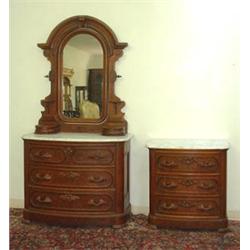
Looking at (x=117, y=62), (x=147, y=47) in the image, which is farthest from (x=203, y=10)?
(x=117, y=62)

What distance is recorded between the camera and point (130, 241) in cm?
308

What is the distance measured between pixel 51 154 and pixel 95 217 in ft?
2.26

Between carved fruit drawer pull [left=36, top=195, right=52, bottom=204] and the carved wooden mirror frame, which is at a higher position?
the carved wooden mirror frame

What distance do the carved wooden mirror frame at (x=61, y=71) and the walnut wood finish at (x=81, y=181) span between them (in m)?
0.32

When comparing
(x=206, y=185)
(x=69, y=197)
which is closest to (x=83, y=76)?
(x=69, y=197)

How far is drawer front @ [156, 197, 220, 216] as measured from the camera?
129 inches

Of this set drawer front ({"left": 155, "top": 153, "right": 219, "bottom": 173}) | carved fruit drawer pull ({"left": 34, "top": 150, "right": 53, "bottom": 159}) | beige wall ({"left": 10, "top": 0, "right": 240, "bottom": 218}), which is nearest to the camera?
drawer front ({"left": 155, "top": 153, "right": 219, "bottom": 173})

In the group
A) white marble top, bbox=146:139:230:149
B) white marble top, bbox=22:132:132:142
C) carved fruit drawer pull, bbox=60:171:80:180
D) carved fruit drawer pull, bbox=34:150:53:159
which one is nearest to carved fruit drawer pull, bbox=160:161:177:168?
white marble top, bbox=146:139:230:149

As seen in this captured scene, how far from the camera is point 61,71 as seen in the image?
376 cm

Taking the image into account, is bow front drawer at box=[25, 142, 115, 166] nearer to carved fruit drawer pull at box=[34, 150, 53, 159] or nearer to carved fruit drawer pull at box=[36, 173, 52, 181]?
carved fruit drawer pull at box=[34, 150, 53, 159]

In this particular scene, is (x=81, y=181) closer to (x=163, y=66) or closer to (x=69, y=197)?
(x=69, y=197)

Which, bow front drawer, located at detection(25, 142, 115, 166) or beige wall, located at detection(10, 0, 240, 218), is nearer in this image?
bow front drawer, located at detection(25, 142, 115, 166)

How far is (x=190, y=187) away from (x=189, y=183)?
0.12ft

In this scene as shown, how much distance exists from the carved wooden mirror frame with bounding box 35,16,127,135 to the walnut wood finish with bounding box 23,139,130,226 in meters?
0.32
